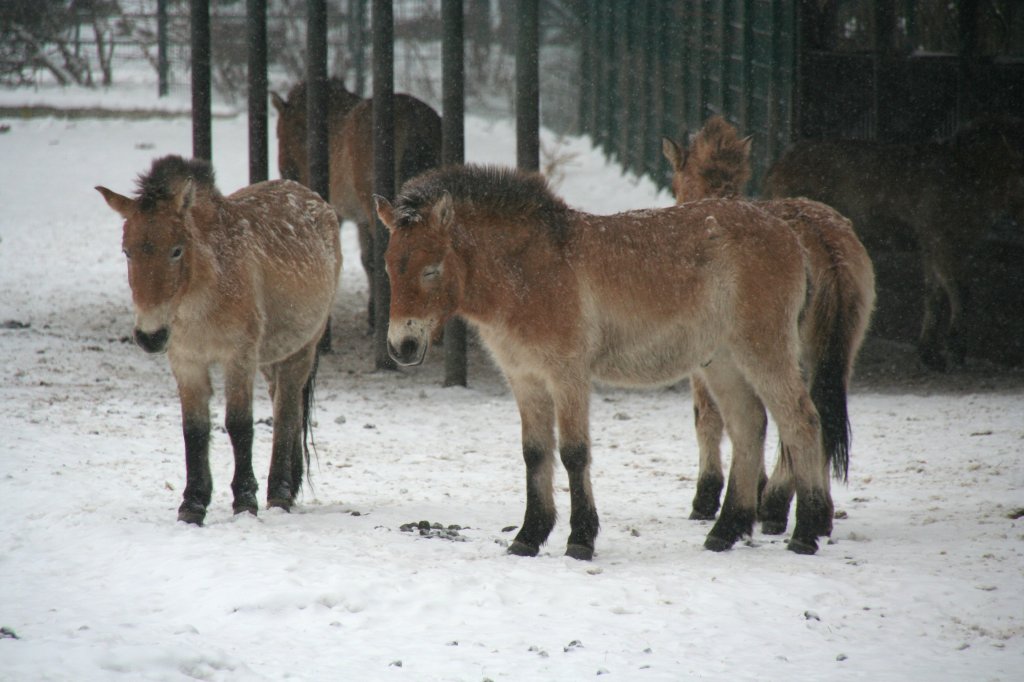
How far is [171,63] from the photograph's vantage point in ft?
95.5

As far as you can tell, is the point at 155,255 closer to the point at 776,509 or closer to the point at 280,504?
the point at 280,504

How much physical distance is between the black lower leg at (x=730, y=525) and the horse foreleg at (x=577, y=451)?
63 cm

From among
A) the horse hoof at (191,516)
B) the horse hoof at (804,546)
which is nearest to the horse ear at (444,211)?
the horse hoof at (191,516)

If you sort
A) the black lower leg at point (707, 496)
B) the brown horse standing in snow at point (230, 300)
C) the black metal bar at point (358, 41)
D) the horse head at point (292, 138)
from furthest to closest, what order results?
1. the black metal bar at point (358, 41)
2. the horse head at point (292, 138)
3. the black lower leg at point (707, 496)
4. the brown horse standing in snow at point (230, 300)

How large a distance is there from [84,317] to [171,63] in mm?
18424

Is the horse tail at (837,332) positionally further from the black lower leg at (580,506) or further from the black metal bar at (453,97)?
the black metal bar at (453,97)

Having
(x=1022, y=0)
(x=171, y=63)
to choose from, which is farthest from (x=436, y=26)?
(x=1022, y=0)

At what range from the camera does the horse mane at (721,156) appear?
700cm

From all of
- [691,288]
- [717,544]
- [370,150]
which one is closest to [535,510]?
[717,544]

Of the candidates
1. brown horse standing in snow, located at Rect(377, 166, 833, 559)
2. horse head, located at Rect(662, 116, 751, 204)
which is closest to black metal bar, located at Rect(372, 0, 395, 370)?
horse head, located at Rect(662, 116, 751, 204)

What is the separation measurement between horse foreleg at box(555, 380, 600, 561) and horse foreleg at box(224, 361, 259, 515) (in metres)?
1.77

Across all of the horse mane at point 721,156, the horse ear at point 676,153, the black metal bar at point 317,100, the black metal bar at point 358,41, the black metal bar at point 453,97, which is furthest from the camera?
the black metal bar at point 358,41

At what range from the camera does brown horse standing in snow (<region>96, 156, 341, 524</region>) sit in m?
5.65

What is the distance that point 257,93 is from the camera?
452 inches
